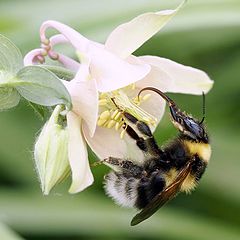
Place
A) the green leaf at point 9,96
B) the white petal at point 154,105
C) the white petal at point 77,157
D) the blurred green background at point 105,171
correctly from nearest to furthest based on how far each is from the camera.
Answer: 1. the white petal at point 77,157
2. the green leaf at point 9,96
3. the white petal at point 154,105
4. the blurred green background at point 105,171

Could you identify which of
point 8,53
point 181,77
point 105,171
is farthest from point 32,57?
point 105,171

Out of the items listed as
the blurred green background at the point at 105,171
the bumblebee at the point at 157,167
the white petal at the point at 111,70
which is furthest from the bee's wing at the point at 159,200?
the blurred green background at the point at 105,171

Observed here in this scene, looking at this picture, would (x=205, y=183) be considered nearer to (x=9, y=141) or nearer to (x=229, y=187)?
(x=229, y=187)

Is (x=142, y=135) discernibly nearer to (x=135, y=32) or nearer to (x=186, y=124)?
(x=186, y=124)

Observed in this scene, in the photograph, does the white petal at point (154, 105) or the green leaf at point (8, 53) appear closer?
the green leaf at point (8, 53)

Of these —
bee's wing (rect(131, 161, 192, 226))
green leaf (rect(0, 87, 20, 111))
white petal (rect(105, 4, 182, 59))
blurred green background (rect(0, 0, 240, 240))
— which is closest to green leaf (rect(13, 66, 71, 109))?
green leaf (rect(0, 87, 20, 111))

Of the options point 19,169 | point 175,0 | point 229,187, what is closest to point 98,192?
point 19,169

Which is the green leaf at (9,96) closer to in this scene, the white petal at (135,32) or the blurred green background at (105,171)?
the white petal at (135,32)

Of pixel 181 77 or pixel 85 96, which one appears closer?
pixel 85 96
